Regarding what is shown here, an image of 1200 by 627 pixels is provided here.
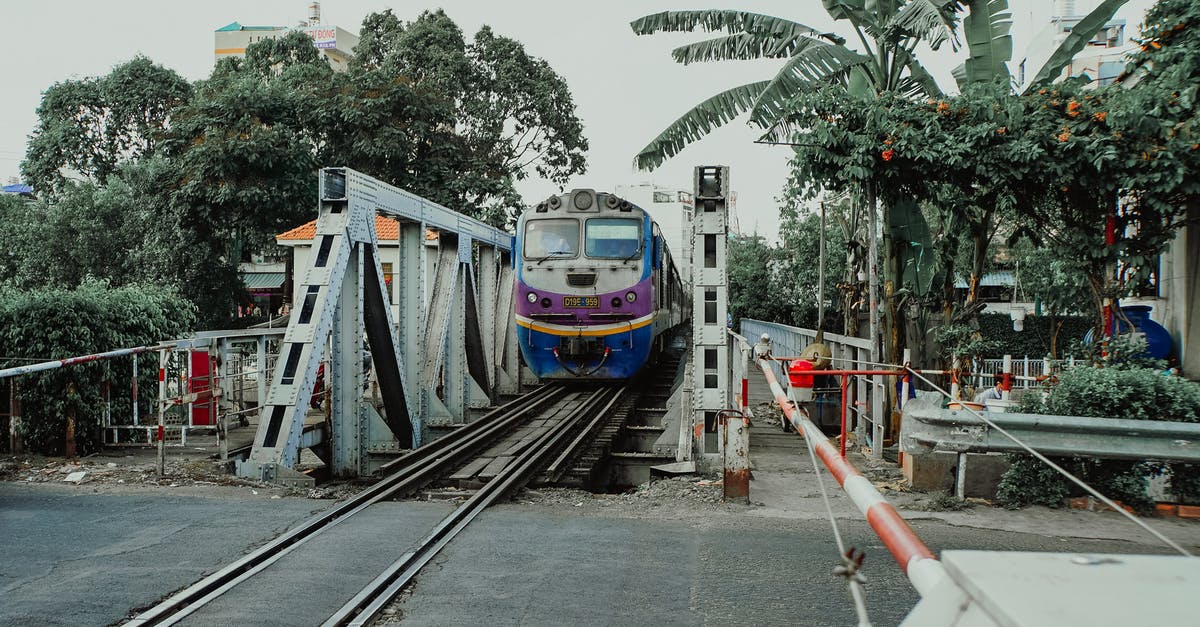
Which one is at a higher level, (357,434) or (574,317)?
(574,317)

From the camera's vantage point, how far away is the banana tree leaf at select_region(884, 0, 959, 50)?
9.65 m

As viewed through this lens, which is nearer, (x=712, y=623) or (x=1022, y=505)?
(x=712, y=623)

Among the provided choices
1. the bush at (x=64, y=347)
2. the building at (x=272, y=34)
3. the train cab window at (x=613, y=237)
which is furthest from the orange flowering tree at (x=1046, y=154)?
the building at (x=272, y=34)

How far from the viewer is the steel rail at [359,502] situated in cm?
450

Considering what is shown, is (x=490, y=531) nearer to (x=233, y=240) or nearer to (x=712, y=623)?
(x=712, y=623)

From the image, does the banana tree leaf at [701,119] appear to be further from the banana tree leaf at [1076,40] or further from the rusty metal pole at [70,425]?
the rusty metal pole at [70,425]

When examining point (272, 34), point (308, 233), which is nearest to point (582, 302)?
point (308, 233)

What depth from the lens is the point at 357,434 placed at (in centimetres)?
911

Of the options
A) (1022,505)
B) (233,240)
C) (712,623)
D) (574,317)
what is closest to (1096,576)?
(712,623)

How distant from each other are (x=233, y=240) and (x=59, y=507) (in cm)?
2244

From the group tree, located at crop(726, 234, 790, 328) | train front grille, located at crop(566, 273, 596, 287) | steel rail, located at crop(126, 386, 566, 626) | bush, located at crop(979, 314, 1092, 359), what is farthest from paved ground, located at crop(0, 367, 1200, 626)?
tree, located at crop(726, 234, 790, 328)

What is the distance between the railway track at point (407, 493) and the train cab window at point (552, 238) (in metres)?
2.45

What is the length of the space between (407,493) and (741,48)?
7747 mm

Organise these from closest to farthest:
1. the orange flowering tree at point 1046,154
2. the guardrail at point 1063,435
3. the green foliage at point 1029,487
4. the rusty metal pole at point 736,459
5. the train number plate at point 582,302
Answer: the guardrail at point 1063,435
the green foliage at point 1029,487
the rusty metal pole at point 736,459
the orange flowering tree at point 1046,154
the train number plate at point 582,302
